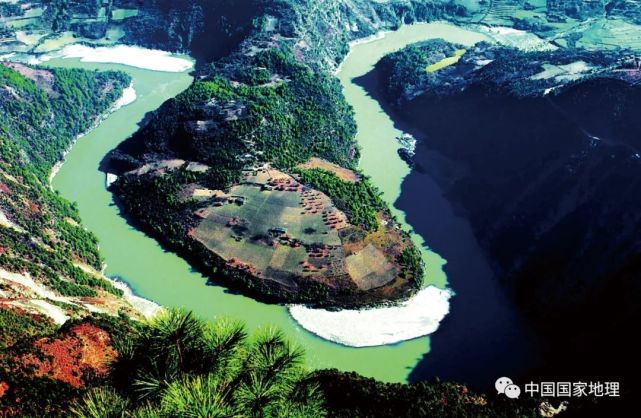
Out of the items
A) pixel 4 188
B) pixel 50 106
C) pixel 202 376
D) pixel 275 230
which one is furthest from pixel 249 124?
pixel 202 376

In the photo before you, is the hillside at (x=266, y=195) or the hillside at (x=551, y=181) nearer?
the hillside at (x=551, y=181)

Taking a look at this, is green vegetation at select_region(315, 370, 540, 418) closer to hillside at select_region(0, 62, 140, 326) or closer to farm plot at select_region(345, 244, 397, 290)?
farm plot at select_region(345, 244, 397, 290)

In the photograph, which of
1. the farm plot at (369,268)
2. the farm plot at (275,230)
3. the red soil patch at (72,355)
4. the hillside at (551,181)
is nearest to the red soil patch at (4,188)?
the farm plot at (275,230)

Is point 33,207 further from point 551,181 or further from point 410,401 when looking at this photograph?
point 551,181

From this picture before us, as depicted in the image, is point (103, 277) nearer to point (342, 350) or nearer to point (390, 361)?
point (342, 350)

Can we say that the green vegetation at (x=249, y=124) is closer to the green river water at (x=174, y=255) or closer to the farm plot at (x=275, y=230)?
the farm plot at (x=275, y=230)

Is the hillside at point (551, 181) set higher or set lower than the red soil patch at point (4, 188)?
lower

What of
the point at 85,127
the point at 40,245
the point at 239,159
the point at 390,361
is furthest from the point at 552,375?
the point at 85,127
